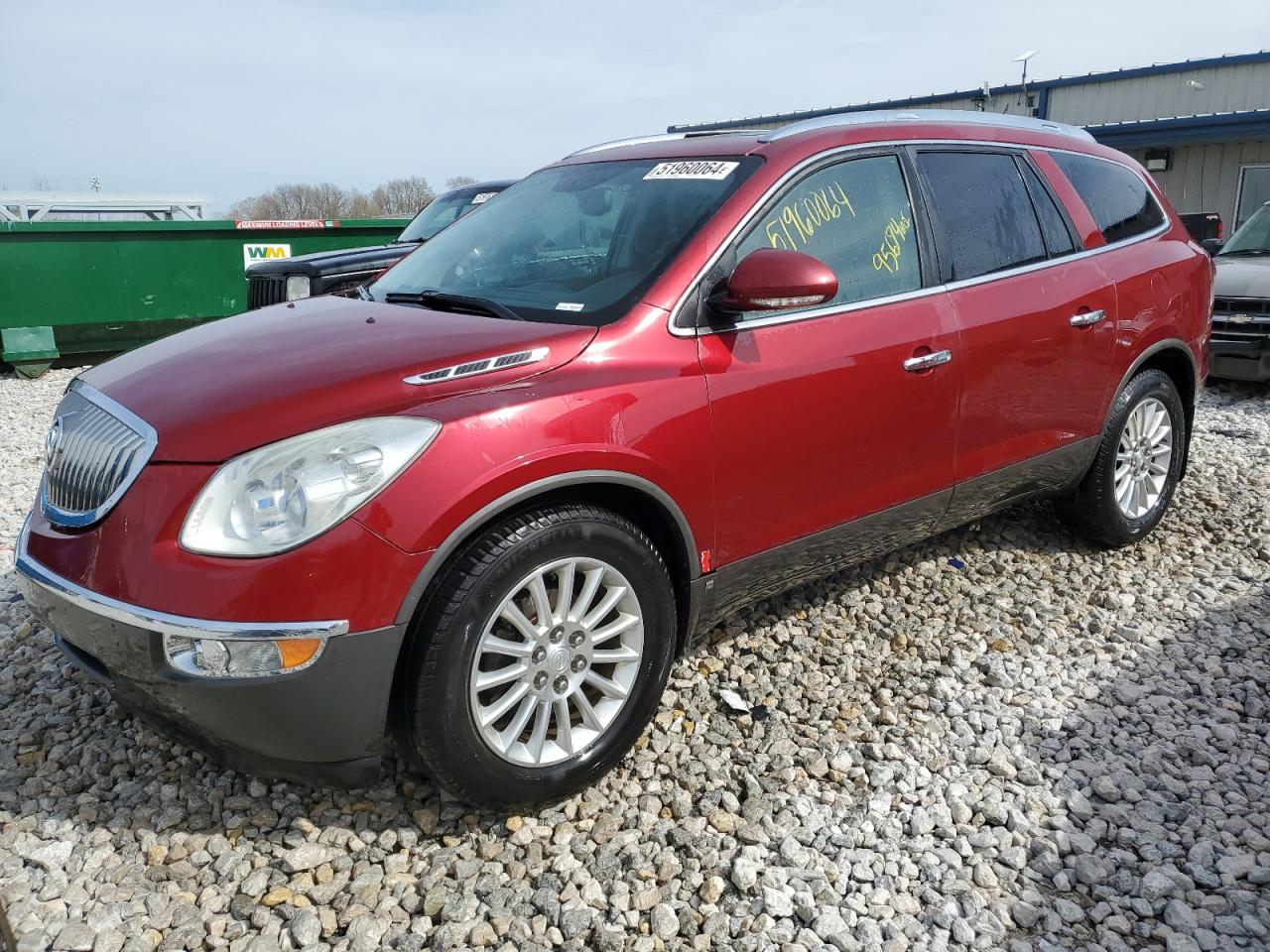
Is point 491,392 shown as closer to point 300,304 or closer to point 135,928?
point 300,304

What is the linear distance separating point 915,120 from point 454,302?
1973 millimetres

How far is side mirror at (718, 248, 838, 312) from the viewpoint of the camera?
2826 millimetres

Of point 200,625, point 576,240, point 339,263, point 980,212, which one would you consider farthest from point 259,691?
point 339,263

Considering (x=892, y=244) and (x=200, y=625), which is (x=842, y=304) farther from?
(x=200, y=625)

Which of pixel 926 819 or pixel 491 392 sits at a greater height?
pixel 491 392

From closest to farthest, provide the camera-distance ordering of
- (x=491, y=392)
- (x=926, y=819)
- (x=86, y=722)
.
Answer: (x=491, y=392)
(x=926, y=819)
(x=86, y=722)

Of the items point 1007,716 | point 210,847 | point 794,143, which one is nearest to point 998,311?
point 794,143

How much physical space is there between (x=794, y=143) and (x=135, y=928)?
3.03 metres

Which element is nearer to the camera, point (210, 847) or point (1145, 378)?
point (210, 847)

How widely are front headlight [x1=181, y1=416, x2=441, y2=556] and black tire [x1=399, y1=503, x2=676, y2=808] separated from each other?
1.04ft

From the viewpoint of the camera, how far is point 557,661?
2.73 m

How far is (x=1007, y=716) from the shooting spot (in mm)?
3318

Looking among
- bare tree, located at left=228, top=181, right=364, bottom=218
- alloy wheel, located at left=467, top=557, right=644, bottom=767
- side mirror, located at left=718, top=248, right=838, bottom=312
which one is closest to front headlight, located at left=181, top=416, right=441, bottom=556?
alloy wheel, located at left=467, top=557, right=644, bottom=767

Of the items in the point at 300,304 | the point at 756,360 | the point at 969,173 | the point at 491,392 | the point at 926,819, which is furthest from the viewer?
the point at 969,173
